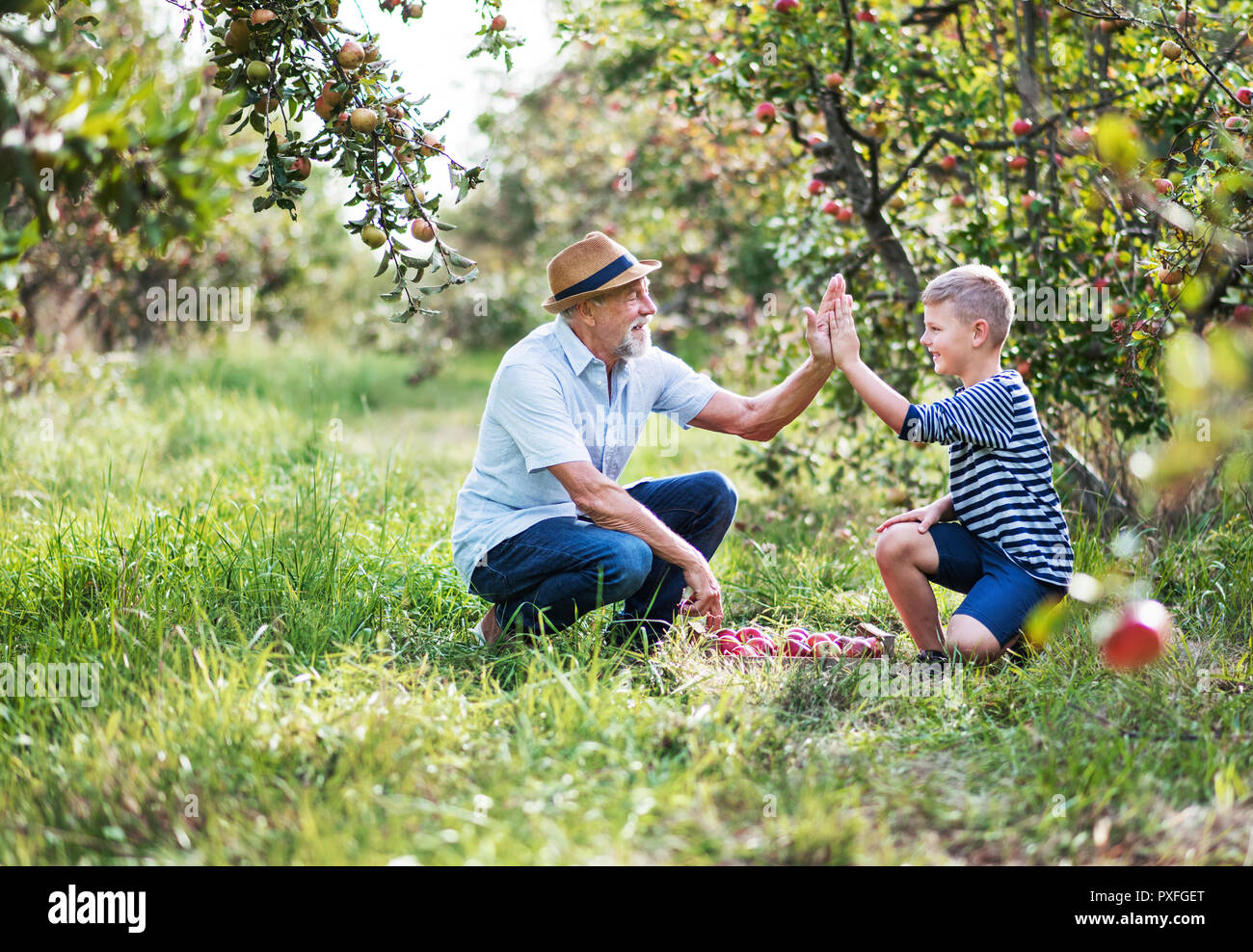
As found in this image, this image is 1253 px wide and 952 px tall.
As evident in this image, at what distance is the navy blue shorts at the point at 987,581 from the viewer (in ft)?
9.99

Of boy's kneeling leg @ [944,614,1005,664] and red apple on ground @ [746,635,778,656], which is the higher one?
boy's kneeling leg @ [944,614,1005,664]

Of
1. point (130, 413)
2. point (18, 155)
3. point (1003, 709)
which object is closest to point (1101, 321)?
point (1003, 709)

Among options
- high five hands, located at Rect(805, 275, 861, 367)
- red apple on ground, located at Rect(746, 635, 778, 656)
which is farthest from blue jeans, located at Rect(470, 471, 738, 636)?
high five hands, located at Rect(805, 275, 861, 367)

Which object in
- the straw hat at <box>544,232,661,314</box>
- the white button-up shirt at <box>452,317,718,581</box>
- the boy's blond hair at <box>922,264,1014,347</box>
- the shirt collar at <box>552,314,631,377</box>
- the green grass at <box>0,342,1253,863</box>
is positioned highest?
the straw hat at <box>544,232,661,314</box>

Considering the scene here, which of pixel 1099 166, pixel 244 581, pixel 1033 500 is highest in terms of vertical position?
pixel 1099 166

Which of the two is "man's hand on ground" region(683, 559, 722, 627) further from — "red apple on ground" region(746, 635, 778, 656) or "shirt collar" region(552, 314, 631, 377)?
"shirt collar" region(552, 314, 631, 377)

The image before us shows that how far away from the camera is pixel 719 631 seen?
338cm

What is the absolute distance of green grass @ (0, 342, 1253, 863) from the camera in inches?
85.7

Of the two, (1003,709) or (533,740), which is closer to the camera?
(533,740)

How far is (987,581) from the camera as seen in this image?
3.13 m

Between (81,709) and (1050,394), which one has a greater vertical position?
(1050,394)

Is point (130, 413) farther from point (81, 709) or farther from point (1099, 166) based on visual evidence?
point (1099, 166)
